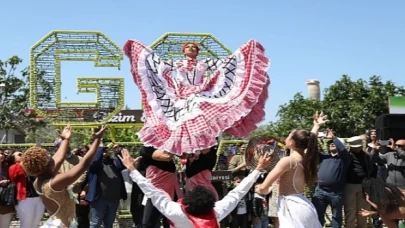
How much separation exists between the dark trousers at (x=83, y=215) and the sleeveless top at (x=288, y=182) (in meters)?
4.68

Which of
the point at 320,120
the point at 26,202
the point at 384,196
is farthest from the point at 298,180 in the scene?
the point at 26,202

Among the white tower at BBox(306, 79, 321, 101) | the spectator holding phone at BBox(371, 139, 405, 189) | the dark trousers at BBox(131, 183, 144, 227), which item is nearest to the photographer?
the dark trousers at BBox(131, 183, 144, 227)

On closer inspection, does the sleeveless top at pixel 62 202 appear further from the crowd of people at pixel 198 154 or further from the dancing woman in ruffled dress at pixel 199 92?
the dancing woman in ruffled dress at pixel 199 92

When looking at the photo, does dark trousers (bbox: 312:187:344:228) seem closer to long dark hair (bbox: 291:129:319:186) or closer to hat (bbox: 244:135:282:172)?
hat (bbox: 244:135:282:172)

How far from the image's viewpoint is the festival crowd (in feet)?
16.2

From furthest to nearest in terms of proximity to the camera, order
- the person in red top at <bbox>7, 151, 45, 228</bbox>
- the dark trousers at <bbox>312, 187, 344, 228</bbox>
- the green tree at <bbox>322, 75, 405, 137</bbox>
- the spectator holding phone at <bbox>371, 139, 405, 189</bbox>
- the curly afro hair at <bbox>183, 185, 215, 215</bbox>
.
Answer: the green tree at <bbox>322, 75, 405, 137</bbox>
the spectator holding phone at <bbox>371, 139, 405, 189</bbox>
the dark trousers at <bbox>312, 187, 344, 228</bbox>
the person in red top at <bbox>7, 151, 45, 228</bbox>
the curly afro hair at <bbox>183, 185, 215, 215</bbox>

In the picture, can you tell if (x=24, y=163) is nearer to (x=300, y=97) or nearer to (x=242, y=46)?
(x=242, y=46)

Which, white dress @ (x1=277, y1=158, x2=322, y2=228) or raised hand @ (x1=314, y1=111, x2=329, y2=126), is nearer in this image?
white dress @ (x1=277, y1=158, x2=322, y2=228)

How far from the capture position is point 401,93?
32719 millimetres

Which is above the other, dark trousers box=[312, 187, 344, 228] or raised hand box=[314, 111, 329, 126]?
raised hand box=[314, 111, 329, 126]

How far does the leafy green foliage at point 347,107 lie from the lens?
31.5 m

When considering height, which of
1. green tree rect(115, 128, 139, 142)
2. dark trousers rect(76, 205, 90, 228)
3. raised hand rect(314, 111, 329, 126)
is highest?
raised hand rect(314, 111, 329, 126)

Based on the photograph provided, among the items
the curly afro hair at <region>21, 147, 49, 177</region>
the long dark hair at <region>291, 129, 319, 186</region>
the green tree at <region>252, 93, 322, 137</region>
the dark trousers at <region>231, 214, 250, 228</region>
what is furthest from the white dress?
the green tree at <region>252, 93, 322, 137</region>

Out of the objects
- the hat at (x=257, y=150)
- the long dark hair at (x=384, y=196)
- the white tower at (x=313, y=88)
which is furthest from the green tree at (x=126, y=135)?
the white tower at (x=313, y=88)
